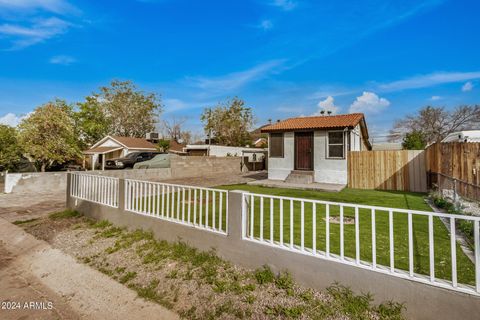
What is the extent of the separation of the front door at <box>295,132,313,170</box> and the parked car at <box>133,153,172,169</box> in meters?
8.09

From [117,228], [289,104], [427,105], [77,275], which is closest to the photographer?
[77,275]

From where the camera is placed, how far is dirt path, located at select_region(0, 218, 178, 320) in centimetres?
291

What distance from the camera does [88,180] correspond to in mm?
6656

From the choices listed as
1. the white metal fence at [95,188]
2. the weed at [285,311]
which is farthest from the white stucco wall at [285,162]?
the weed at [285,311]

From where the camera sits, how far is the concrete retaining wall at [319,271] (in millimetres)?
2129

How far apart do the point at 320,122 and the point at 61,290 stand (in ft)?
38.0

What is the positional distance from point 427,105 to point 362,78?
16520 millimetres

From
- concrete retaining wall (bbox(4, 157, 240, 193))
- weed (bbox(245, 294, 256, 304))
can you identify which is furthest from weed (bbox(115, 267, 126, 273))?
concrete retaining wall (bbox(4, 157, 240, 193))

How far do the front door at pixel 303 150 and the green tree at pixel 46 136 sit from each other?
12.2 metres

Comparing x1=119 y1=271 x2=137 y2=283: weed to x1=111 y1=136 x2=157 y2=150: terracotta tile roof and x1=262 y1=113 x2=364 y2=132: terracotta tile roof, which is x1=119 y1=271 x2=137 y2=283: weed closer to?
x1=262 y1=113 x2=364 y2=132: terracotta tile roof

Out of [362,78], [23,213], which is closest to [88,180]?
[23,213]

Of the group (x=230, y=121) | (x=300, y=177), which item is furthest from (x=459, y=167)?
(x=230, y=121)

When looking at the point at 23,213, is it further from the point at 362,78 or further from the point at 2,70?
the point at 362,78

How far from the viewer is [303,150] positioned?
12305mm
